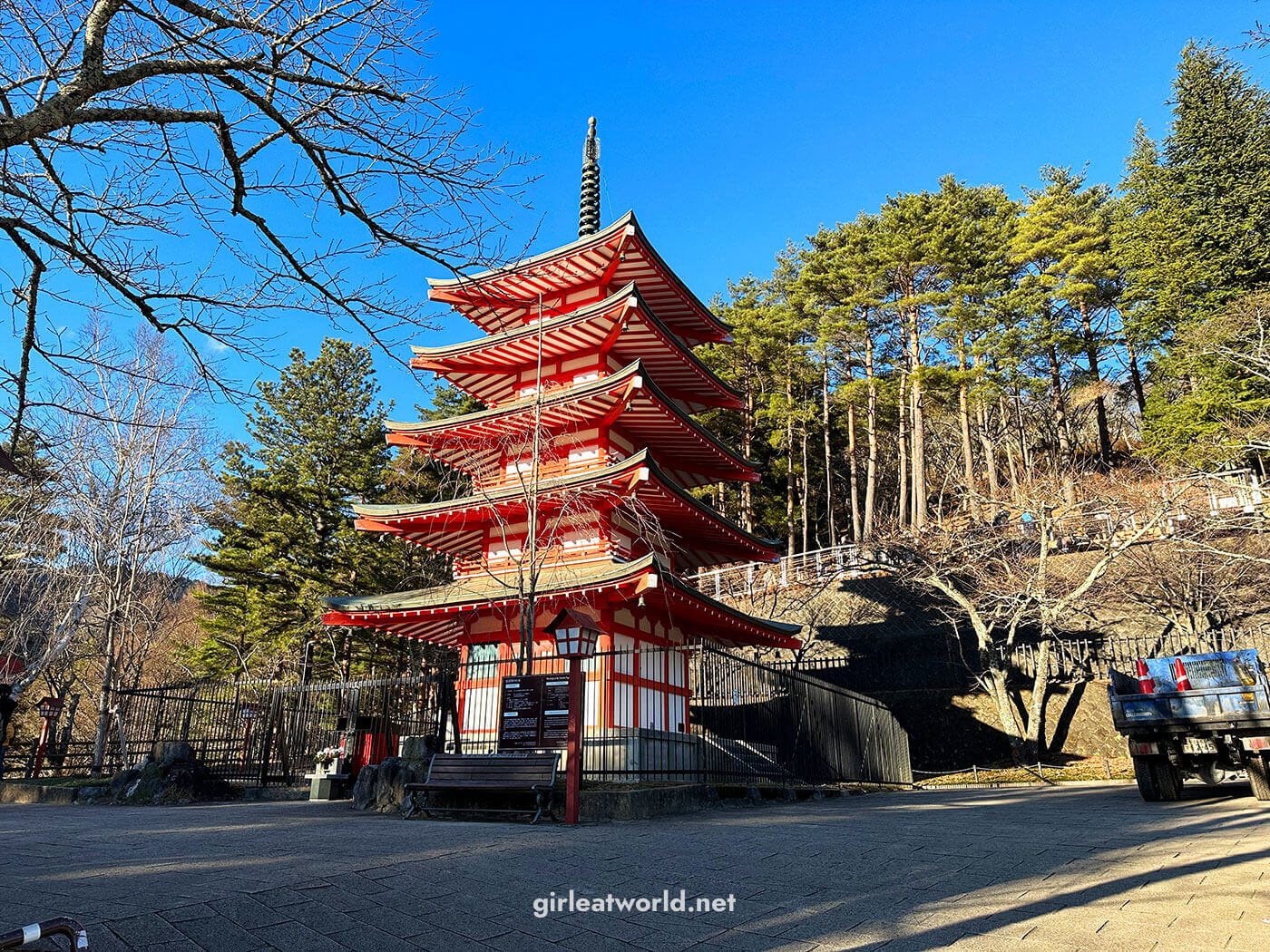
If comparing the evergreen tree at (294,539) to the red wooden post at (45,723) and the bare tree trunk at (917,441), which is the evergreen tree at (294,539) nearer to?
the red wooden post at (45,723)

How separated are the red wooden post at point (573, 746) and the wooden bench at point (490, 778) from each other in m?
0.29

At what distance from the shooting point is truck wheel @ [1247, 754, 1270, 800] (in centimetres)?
933

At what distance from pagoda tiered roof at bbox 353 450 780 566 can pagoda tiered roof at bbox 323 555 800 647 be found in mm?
1311

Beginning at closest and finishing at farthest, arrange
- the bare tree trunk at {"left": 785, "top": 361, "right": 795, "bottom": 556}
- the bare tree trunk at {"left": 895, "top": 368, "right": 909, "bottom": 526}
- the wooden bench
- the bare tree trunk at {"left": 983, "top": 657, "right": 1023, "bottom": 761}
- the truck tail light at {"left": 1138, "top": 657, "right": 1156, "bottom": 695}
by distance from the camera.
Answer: the wooden bench < the truck tail light at {"left": 1138, "top": 657, "right": 1156, "bottom": 695} < the bare tree trunk at {"left": 983, "top": 657, "right": 1023, "bottom": 761} < the bare tree trunk at {"left": 895, "top": 368, "right": 909, "bottom": 526} < the bare tree trunk at {"left": 785, "top": 361, "right": 795, "bottom": 556}

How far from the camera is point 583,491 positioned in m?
15.1

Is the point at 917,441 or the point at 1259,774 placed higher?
the point at 917,441

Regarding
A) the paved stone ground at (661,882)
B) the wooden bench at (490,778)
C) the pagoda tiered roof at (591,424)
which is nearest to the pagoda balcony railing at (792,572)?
the pagoda tiered roof at (591,424)

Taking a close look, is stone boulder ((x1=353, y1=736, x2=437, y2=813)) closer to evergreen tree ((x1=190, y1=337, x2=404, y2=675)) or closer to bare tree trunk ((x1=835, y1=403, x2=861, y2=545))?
evergreen tree ((x1=190, y1=337, x2=404, y2=675))

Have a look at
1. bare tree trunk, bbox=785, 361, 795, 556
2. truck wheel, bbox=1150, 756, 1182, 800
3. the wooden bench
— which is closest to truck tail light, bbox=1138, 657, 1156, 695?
truck wheel, bbox=1150, 756, 1182, 800

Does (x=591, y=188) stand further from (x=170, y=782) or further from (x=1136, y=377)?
(x=1136, y=377)

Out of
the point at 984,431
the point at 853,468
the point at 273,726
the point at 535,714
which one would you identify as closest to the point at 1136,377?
the point at 984,431

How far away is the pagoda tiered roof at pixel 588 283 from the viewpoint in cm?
1702

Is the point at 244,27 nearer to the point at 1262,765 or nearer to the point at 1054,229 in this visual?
the point at 1262,765

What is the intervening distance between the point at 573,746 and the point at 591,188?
719 inches
